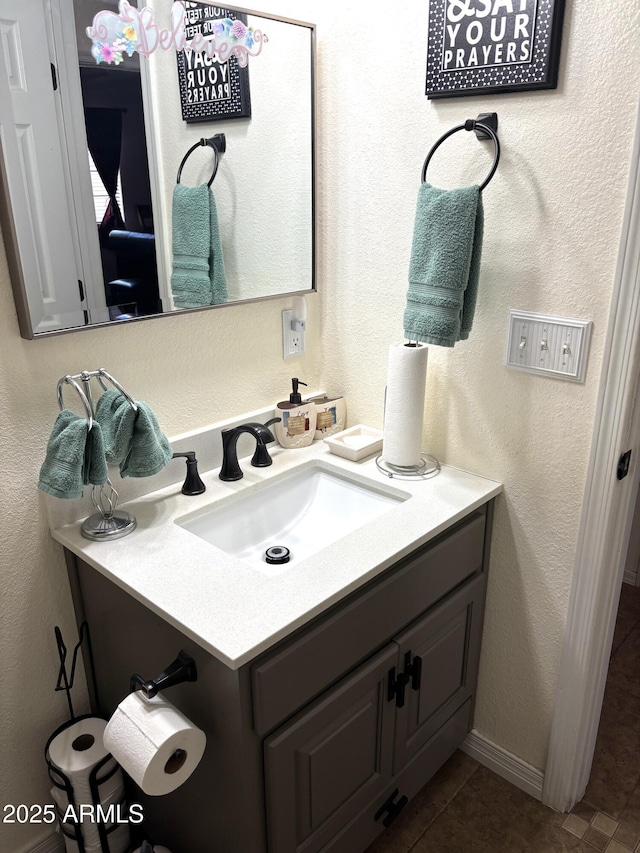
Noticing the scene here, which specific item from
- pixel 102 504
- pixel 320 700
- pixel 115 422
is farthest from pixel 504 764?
pixel 115 422

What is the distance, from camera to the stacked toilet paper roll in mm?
1370

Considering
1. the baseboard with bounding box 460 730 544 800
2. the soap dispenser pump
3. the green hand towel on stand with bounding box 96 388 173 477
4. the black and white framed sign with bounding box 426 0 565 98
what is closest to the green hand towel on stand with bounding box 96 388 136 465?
the green hand towel on stand with bounding box 96 388 173 477

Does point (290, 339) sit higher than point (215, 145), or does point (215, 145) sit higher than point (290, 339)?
point (215, 145)

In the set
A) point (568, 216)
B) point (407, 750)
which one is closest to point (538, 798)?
point (407, 750)

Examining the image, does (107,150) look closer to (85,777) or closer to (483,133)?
(483,133)

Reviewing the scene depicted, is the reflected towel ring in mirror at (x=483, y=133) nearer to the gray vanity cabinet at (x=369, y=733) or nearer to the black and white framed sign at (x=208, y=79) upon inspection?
the black and white framed sign at (x=208, y=79)

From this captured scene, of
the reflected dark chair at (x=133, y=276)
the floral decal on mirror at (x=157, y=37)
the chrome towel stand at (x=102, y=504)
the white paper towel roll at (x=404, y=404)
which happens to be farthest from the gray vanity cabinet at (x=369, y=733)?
the floral decal on mirror at (x=157, y=37)

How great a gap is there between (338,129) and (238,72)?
0.93ft

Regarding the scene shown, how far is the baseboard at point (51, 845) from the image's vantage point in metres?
1.52

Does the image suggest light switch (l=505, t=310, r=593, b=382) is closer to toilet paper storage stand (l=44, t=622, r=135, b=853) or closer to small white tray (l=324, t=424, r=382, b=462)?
small white tray (l=324, t=424, r=382, b=462)

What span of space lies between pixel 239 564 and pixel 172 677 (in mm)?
226

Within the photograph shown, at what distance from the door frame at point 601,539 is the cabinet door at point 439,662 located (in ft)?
0.71

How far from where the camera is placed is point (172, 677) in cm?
114

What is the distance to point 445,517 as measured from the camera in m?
1.41
